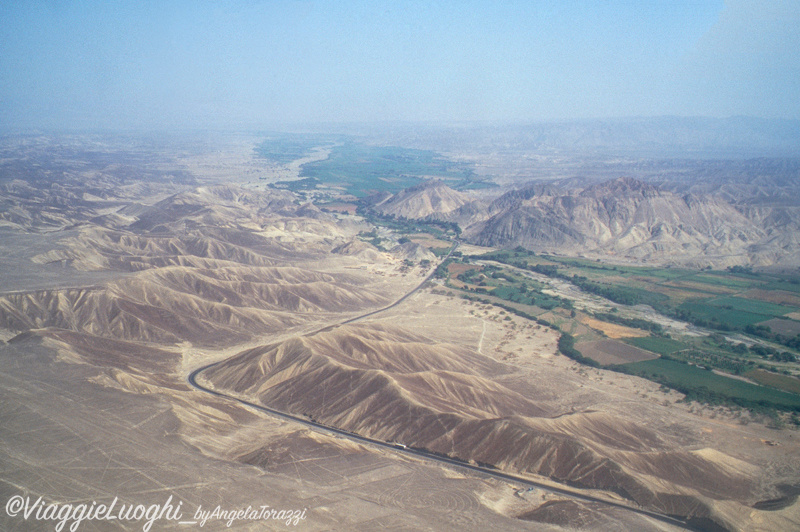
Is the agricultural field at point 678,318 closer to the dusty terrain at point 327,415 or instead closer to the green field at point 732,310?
the green field at point 732,310

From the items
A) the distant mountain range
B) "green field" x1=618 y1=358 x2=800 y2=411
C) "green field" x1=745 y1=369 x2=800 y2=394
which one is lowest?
"green field" x1=618 y1=358 x2=800 y2=411

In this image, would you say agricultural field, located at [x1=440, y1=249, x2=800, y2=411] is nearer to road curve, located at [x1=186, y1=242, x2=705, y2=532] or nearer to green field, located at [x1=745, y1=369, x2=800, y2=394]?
green field, located at [x1=745, y1=369, x2=800, y2=394]

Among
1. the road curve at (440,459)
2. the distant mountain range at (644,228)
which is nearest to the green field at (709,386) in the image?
the road curve at (440,459)

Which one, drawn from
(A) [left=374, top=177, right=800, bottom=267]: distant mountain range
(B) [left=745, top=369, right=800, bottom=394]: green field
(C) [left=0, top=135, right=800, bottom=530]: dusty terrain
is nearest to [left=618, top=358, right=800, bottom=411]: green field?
(B) [left=745, top=369, right=800, bottom=394]: green field

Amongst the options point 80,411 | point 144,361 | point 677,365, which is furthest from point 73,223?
point 677,365

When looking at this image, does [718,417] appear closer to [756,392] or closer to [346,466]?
[756,392]

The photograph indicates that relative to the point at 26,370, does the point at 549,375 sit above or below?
below
